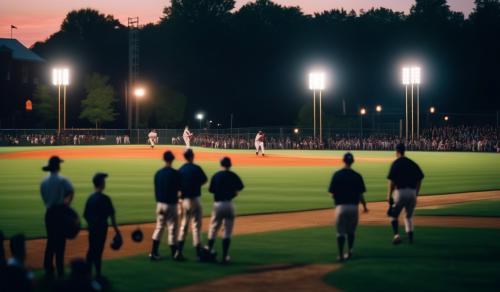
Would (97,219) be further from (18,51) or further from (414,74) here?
(18,51)

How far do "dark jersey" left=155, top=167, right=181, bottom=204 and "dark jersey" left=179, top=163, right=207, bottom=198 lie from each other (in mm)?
349

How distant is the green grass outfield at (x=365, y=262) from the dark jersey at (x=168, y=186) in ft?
4.12

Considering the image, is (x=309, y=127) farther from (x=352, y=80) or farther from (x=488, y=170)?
(x=488, y=170)

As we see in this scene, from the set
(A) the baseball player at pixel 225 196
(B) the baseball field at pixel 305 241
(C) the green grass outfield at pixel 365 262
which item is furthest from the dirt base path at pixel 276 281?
(A) the baseball player at pixel 225 196

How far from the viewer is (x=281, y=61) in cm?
13425

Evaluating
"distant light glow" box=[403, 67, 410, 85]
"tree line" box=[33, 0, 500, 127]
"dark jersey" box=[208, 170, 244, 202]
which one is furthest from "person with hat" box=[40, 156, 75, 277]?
"tree line" box=[33, 0, 500, 127]

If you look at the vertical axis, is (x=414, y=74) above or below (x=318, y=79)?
above

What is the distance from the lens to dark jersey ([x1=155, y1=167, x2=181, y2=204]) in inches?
522

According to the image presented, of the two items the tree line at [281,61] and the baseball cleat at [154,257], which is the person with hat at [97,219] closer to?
the baseball cleat at [154,257]

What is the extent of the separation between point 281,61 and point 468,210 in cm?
11271

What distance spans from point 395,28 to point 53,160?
125132 millimetres

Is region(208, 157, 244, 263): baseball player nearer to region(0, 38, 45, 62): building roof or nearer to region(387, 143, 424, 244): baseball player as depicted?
region(387, 143, 424, 244): baseball player

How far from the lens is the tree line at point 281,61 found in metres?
119

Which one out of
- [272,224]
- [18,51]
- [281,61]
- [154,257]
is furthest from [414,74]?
[18,51]
